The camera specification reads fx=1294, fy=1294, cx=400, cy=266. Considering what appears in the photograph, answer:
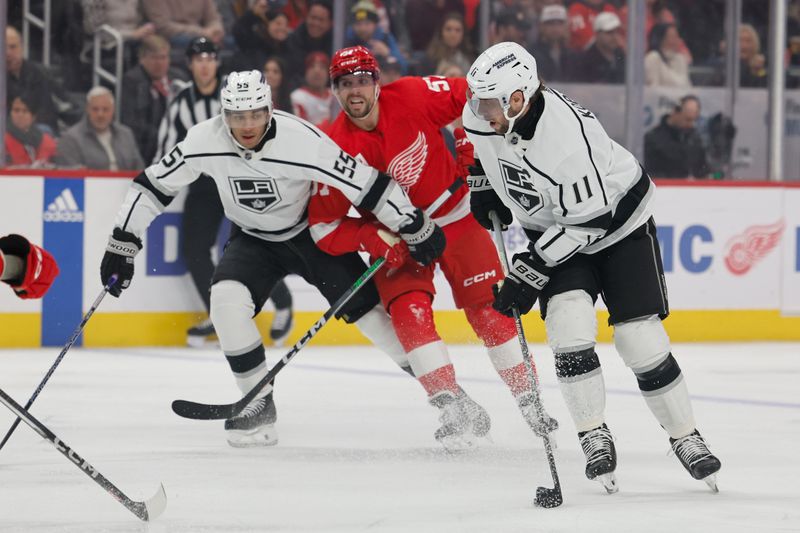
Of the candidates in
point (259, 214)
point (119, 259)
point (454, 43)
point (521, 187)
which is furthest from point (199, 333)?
point (521, 187)

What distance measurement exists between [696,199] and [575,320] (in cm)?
353

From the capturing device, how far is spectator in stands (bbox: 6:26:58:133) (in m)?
5.95

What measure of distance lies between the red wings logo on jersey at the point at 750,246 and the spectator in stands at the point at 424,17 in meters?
1.83

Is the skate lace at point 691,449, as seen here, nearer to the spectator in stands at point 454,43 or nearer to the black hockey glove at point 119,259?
the black hockey glove at point 119,259

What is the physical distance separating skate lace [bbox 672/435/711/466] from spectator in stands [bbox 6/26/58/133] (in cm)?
389

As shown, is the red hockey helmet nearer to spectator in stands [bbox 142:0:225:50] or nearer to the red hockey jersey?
the red hockey jersey

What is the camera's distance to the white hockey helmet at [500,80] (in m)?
2.90

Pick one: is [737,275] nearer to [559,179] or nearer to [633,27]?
[633,27]

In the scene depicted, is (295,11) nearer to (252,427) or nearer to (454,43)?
(454,43)

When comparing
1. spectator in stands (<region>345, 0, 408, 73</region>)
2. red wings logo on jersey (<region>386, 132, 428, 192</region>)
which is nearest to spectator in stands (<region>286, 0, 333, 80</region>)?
spectator in stands (<region>345, 0, 408, 73</region>)

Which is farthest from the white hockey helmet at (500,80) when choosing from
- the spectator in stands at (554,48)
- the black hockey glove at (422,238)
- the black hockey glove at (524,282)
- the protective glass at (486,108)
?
the spectator in stands at (554,48)

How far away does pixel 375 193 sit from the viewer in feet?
11.7

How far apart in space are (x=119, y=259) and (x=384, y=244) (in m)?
0.78

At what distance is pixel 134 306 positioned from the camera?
5.93m
